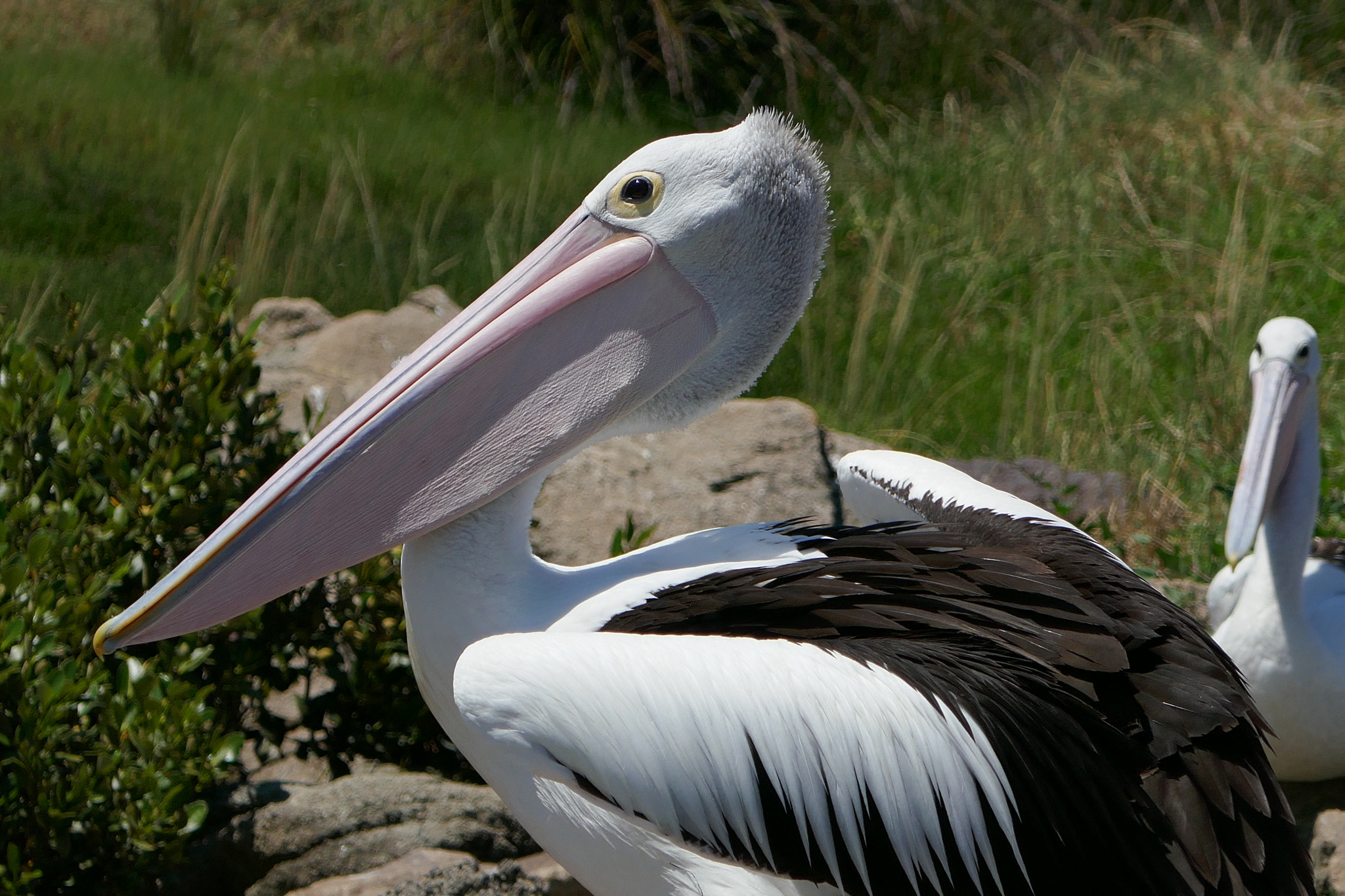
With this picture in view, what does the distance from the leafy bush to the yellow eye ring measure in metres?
1.07

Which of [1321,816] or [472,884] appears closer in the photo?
[472,884]

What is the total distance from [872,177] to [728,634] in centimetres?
614

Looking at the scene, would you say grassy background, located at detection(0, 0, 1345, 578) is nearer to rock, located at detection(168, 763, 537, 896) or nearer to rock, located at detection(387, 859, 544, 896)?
rock, located at detection(168, 763, 537, 896)

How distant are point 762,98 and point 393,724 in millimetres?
6564

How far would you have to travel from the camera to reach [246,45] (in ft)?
29.4

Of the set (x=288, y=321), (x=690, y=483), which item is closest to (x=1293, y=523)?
(x=690, y=483)

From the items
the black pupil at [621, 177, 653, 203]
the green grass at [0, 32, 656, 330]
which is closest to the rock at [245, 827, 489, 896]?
the black pupil at [621, 177, 653, 203]

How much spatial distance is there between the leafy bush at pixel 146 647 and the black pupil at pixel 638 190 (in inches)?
42.8

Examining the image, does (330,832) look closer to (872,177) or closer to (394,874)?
(394,874)

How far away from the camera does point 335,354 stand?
13.0 ft

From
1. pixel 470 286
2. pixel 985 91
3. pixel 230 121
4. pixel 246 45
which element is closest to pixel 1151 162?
pixel 985 91

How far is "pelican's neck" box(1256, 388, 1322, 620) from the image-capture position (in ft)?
10.8

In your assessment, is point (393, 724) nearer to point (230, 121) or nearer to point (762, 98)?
point (230, 121)

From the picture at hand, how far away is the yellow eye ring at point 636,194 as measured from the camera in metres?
2.24
